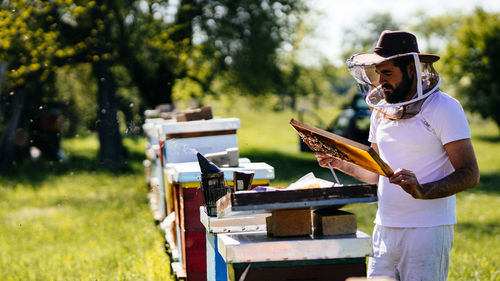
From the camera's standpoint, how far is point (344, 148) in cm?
224

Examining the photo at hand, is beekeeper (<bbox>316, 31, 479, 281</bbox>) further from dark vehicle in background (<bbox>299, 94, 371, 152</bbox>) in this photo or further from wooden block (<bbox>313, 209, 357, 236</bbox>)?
dark vehicle in background (<bbox>299, 94, 371, 152</bbox>)

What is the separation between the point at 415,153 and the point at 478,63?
27.3m

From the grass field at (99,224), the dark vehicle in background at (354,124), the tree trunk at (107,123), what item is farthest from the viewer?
the dark vehicle in background at (354,124)

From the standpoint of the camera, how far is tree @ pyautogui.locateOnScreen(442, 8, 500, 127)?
26.7m

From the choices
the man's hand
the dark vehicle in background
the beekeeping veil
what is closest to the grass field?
the man's hand

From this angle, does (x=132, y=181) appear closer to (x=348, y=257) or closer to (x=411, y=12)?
(x=348, y=257)

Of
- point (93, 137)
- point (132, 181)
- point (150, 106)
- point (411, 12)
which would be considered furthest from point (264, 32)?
point (411, 12)

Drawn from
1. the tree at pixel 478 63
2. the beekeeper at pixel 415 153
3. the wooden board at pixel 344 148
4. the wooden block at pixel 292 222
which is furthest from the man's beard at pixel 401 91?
the tree at pixel 478 63

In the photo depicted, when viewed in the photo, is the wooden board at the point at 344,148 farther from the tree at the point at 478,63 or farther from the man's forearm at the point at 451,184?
the tree at the point at 478,63

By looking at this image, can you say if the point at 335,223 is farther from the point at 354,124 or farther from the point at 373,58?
the point at 354,124

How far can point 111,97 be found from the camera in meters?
14.5

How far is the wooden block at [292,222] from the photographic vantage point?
7.62 feet

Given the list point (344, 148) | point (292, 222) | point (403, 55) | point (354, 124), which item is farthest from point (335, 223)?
point (354, 124)

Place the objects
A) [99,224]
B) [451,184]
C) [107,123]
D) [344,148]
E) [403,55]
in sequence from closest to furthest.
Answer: [344,148], [451,184], [403,55], [99,224], [107,123]
